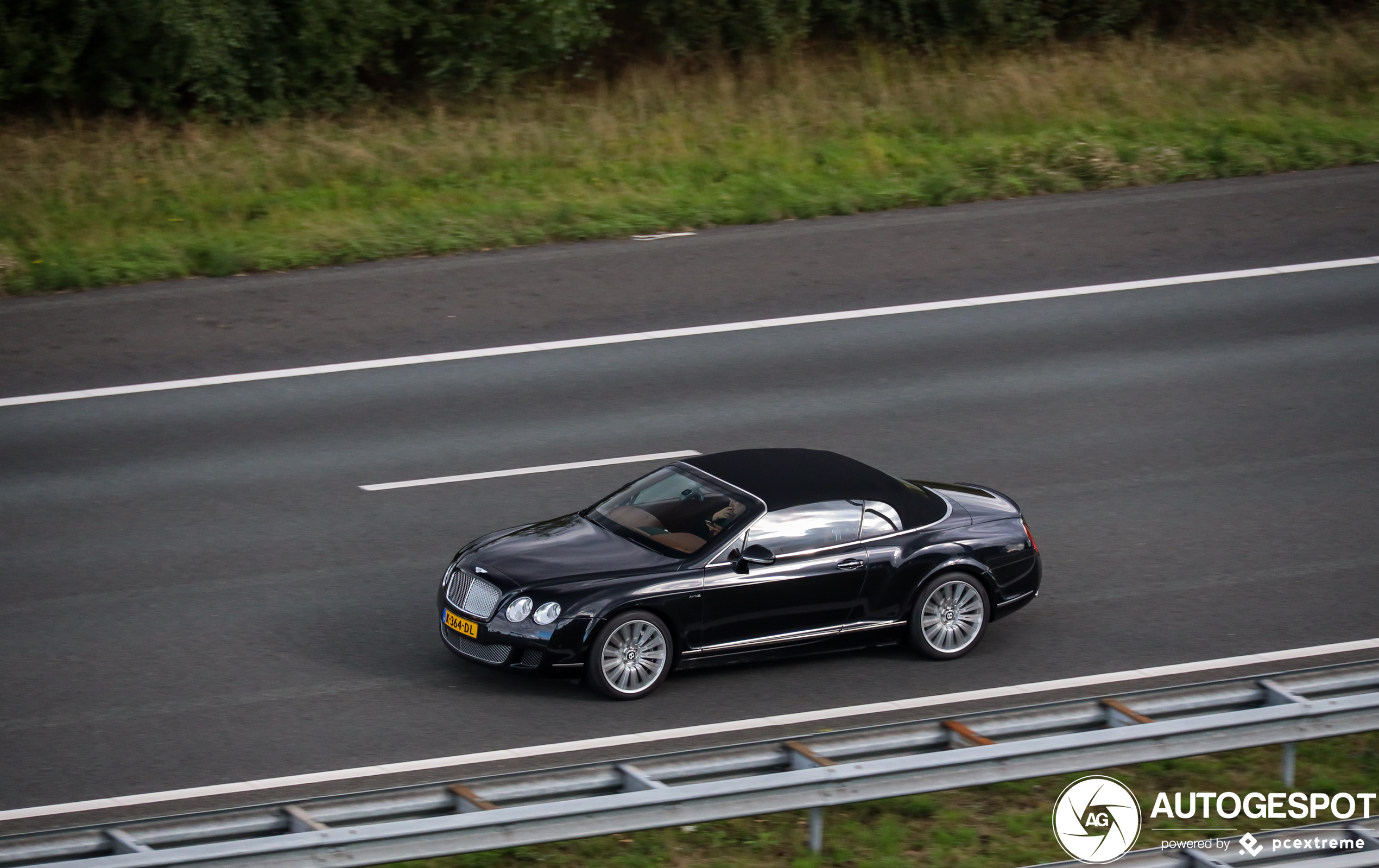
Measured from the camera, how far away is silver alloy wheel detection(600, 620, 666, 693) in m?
9.52

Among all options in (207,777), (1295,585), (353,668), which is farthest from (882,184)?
(207,777)

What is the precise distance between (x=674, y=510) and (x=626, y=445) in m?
3.34

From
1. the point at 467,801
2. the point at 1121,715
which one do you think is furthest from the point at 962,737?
the point at 467,801

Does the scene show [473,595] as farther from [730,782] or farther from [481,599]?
[730,782]

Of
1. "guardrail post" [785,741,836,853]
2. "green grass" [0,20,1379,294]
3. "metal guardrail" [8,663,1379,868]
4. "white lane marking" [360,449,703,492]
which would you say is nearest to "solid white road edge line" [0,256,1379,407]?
"white lane marking" [360,449,703,492]

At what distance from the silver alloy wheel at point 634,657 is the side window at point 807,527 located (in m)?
0.84

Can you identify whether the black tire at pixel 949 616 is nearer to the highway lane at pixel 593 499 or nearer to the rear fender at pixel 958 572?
the rear fender at pixel 958 572

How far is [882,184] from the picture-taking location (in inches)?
790

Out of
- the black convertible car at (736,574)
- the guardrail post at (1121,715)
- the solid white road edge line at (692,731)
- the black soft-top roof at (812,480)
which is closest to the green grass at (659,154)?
the black soft-top roof at (812,480)

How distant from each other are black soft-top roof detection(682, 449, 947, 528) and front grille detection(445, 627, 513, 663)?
6.07 ft

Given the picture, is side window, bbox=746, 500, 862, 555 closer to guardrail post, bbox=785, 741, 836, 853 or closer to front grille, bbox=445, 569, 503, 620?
front grille, bbox=445, 569, 503, 620

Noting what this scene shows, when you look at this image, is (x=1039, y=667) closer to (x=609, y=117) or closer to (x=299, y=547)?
(x=299, y=547)

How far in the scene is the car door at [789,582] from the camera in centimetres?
975

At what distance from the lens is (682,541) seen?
9.94m
